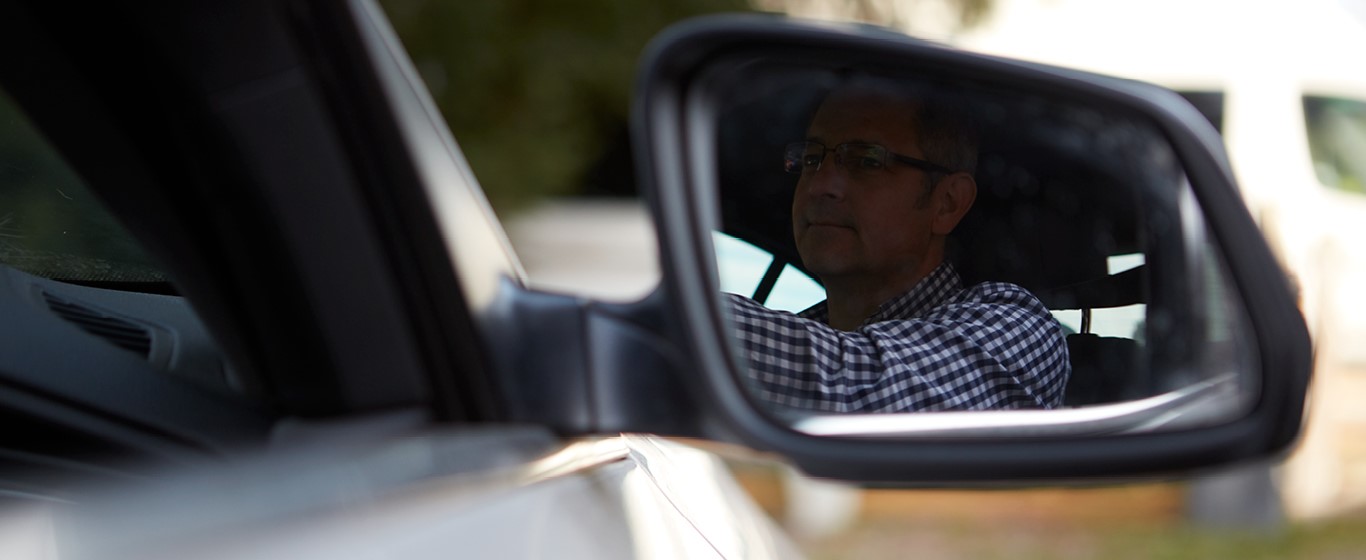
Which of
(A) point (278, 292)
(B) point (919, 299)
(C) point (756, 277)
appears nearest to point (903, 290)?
(B) point (919, 299)

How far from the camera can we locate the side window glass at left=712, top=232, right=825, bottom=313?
1.13m

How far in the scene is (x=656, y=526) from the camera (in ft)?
4.66

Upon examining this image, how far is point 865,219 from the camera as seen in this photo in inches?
44.1

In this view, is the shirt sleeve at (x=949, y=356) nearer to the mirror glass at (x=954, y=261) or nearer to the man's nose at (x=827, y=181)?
the mirror glass at (x=954, y=261)

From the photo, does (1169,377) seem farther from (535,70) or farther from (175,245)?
(535,70)

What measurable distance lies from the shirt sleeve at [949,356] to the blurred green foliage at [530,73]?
7.37 metres

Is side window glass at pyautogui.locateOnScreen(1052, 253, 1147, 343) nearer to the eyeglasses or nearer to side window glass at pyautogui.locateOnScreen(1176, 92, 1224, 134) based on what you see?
the eyeglasses

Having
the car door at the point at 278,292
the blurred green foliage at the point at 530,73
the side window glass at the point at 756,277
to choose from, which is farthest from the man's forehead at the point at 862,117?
the blurred green foliage at the point at 530,73

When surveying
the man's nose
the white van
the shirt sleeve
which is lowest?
the white van

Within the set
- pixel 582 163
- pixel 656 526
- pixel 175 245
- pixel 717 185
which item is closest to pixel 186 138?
pixel 175 245

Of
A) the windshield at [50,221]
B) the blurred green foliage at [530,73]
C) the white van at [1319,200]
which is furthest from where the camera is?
the blurred green foliage at [530,73]

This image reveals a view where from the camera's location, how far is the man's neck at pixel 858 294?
43.9 inches

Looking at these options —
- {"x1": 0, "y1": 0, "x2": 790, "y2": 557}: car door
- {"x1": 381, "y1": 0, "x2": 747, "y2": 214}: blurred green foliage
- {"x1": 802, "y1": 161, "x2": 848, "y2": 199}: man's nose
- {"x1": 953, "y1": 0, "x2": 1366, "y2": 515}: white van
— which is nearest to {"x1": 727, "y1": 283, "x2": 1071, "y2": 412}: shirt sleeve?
{"x1": 802, "y1": 161, "x2": 848, "y2": 199}: man's nose

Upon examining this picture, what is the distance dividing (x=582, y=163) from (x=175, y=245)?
8.52m
